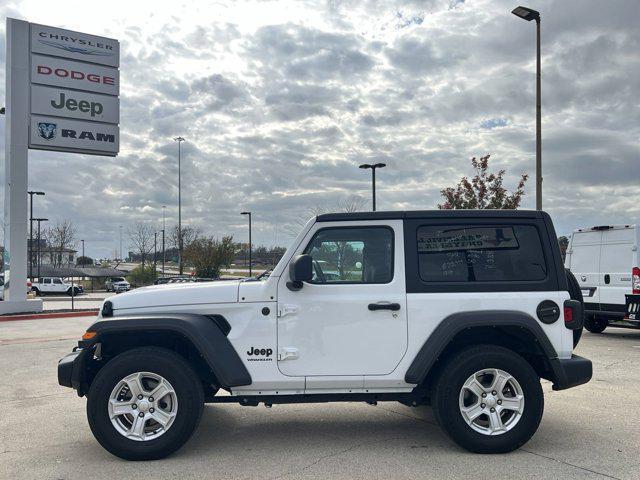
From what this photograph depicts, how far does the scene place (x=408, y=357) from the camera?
456 cm

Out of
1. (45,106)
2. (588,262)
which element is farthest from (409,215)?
(45,106)

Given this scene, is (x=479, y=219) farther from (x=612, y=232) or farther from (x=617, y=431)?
(x=612, y=232)

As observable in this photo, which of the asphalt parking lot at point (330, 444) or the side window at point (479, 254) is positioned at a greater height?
the side window at point (479, 254)

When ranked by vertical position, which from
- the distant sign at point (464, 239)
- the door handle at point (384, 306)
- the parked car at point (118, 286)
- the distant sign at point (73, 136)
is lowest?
the parked car at point (118, 286)

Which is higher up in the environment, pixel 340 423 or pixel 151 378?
pixel 151 378

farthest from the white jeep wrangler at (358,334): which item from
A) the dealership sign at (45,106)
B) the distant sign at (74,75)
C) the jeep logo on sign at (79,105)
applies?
the distant sign at (74,75)

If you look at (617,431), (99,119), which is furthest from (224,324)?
(99,119)

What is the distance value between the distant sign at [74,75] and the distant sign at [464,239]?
16997 millimetres

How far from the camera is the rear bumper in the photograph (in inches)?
181

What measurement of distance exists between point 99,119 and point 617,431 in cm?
1802

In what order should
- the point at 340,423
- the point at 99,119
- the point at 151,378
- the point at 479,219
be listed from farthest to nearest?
the point at 99,119, the point at 340,423, the point at 479,219, the point at 151,378

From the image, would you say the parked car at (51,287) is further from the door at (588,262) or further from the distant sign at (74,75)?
the door at (588,262)

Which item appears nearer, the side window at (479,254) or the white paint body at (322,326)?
the white paint body at (322,326)

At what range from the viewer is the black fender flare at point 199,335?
4.36 m
